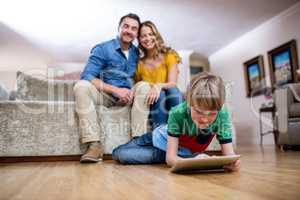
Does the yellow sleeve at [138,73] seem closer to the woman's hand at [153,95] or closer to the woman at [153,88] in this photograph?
the woman at [153,88]

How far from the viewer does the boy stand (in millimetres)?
1021

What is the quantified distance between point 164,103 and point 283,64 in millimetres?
3002

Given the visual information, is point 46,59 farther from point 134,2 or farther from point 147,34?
point 147,34

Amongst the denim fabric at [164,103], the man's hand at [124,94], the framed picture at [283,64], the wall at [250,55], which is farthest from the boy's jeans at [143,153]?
the wall at [250,55]

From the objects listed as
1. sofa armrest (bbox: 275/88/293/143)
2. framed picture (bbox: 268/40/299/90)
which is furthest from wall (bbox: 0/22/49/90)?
framed picture (bbox: 268/40/299/90)

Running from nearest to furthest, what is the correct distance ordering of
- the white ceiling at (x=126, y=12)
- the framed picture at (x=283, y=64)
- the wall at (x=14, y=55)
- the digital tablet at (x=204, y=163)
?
the digital tablet at (x=204, y=163) < the white ceiling at (x=126, y=12) < the framed picture at (x=283, y=64) < the wall at (x=14, y=55)

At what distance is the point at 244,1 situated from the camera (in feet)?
12.5

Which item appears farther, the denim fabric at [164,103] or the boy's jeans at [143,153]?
the denim fabric at [164,103]

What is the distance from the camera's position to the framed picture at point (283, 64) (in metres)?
3.96

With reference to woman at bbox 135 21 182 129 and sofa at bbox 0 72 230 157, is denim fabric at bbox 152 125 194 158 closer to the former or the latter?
woman at bbox 135 21 182 129

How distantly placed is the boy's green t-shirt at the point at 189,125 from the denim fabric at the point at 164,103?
539mm

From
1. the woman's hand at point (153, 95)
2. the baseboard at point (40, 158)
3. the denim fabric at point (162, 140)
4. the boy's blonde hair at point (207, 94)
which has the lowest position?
the baseboard at point (40, 158)

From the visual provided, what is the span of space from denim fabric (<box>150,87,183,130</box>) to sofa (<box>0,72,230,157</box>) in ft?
1.06

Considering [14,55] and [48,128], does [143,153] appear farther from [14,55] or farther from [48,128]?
[14,55]
